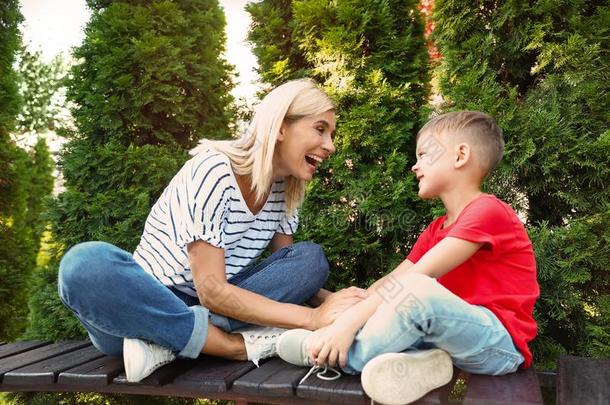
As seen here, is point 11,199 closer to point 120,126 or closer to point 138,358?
point 120,126

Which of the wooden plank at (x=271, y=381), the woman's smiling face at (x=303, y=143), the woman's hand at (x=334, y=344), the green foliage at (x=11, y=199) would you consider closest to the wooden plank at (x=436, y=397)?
the woman's hand at (x=334, y=344)

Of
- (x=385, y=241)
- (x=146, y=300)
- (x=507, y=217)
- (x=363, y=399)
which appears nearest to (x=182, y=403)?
(x=385, y=241)

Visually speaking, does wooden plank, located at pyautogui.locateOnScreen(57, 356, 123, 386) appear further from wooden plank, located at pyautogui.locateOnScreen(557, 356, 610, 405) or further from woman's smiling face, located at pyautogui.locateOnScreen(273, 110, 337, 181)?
wooden plank, located at pyautogui.locateOnScreen(557, 356, 610, 405)

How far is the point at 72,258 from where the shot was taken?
1990mm

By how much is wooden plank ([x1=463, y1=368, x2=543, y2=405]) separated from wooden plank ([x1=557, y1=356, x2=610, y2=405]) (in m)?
0.11

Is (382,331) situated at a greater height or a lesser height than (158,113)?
lesser

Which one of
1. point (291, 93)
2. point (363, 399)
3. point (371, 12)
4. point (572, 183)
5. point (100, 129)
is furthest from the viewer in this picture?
point (100, 129)

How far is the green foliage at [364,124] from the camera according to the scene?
3.20 m

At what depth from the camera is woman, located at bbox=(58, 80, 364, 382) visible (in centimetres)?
203

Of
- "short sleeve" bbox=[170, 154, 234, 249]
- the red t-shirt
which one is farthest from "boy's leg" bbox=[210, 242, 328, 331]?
the red t-shirt

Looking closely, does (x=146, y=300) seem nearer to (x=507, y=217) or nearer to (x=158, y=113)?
(x=507, y=217)

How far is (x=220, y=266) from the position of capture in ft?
7.27

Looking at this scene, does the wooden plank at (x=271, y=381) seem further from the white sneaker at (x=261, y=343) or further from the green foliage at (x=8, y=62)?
the green foliage at (x=8, y=62)

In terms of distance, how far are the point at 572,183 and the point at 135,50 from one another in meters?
2.67
